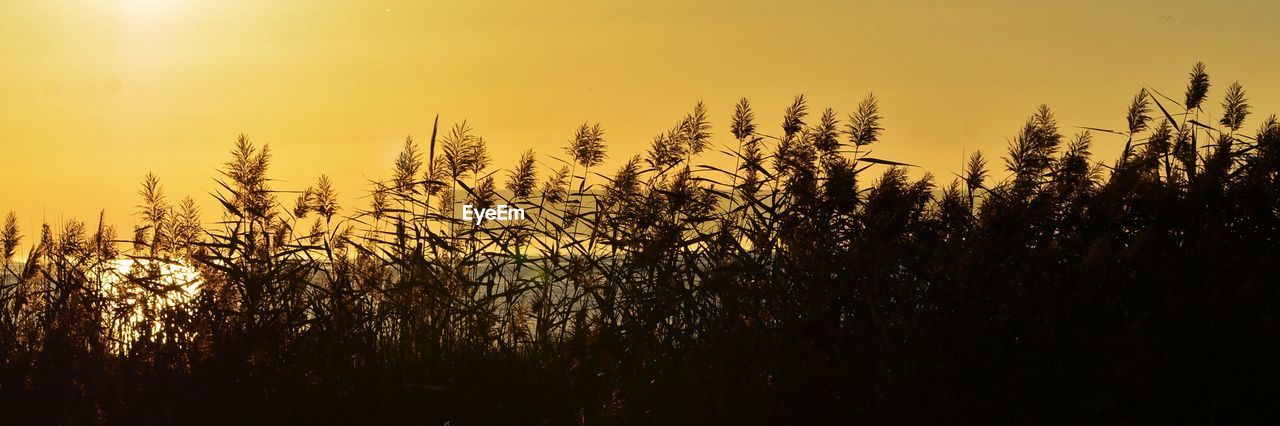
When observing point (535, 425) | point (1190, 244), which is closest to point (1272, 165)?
point (1190, 244)

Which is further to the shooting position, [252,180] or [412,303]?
[252,180]

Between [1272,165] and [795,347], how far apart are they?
104 inches

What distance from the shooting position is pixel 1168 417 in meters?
4.57

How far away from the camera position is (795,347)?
4.59 m

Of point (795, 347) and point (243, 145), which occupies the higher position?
point (243, 145)

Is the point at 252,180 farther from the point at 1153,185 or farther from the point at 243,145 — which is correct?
the point at 1153,185

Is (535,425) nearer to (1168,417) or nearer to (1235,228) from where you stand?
(1168,417)

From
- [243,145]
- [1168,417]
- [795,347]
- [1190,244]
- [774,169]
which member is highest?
[243,145]

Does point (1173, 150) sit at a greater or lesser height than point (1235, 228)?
greater

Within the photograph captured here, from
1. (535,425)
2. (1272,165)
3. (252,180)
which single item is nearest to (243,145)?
(252,180)

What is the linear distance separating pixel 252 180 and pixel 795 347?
3205mm

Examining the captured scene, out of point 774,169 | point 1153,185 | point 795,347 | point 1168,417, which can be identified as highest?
point 774,169

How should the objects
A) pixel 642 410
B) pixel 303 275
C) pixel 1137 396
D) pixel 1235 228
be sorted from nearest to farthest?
pixel 1137 396
pixel 642 410
pixel 1235 228
pixel 303 275

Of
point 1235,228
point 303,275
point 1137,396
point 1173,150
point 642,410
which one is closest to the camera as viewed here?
point 1137,396
